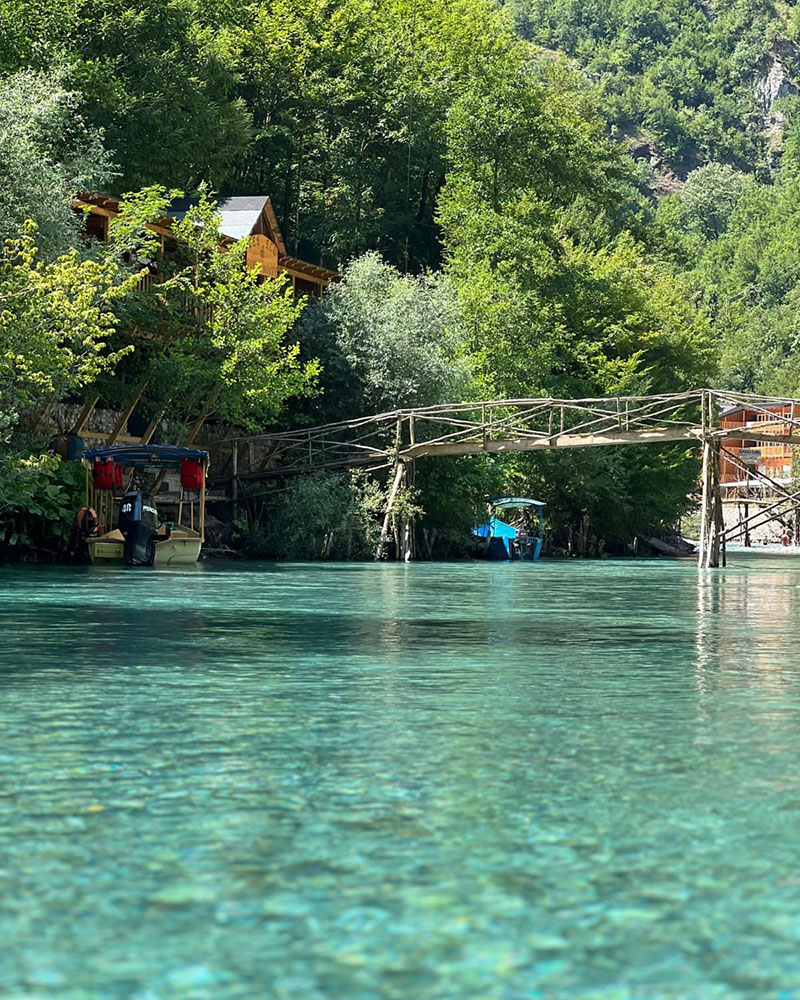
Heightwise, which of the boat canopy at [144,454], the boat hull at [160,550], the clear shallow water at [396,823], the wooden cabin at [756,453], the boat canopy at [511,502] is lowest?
the clear shallow water at [396,823]

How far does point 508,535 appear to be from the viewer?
5603 centimetres

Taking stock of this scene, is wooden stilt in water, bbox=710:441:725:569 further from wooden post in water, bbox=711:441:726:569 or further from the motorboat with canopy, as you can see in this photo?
the motorboat with canopy

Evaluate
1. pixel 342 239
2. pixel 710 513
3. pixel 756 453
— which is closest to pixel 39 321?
pixel 710 513

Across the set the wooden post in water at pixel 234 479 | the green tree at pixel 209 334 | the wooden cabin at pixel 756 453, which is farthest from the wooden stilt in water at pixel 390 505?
the wooden cabin at pixel 756 453

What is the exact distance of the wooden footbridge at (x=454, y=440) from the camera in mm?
47188

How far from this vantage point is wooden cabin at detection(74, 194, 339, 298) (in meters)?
46.3

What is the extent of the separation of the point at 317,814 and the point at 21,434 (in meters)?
32.2

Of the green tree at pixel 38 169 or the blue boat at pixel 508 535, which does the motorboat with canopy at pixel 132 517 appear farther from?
the blue boat at pixel 508 535

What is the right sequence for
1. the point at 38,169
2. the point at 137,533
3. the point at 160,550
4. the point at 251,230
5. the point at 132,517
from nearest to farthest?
Result: the point at 38,169 < the point at 132,517 < the point at 137,533 < the point at 160,550 < the point at 251,230

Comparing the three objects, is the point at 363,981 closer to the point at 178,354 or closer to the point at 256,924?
the point at 256,924

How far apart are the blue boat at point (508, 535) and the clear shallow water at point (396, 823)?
1547 inches

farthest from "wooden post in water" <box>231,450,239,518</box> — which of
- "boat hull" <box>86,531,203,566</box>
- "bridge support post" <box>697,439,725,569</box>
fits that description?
"bridge support post" <box>697,439,725,569</box>

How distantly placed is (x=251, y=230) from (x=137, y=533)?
16282 mm

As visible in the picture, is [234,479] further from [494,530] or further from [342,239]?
[342,239]
